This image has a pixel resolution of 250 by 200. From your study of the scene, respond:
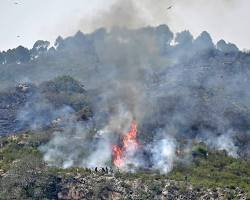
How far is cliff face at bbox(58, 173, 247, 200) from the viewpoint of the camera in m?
101

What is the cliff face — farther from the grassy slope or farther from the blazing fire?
the blazing fire

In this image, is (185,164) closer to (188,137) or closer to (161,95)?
(188,137)

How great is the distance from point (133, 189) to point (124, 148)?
1871 centimetres

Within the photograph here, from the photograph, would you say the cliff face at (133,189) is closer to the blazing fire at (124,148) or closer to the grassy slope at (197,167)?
the grassy slope at (197,167)

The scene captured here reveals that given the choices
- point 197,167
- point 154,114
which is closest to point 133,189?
point 197,167

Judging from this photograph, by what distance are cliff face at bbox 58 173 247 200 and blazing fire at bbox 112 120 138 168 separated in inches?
400

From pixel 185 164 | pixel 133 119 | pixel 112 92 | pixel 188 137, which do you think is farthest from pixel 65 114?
pixel 185 164

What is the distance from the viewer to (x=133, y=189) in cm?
10300

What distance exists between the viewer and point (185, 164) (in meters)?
114

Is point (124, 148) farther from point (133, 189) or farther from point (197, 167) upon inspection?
point (133, 189)

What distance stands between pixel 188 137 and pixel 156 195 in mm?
35555

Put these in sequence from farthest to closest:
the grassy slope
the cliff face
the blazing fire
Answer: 1. the blazing fire
2. the grassy slope
3. the cliff face

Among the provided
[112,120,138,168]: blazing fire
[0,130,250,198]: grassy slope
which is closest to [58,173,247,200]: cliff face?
[0,130,250,198]: grassy slope

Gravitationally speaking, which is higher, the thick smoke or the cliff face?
the thick smoke
